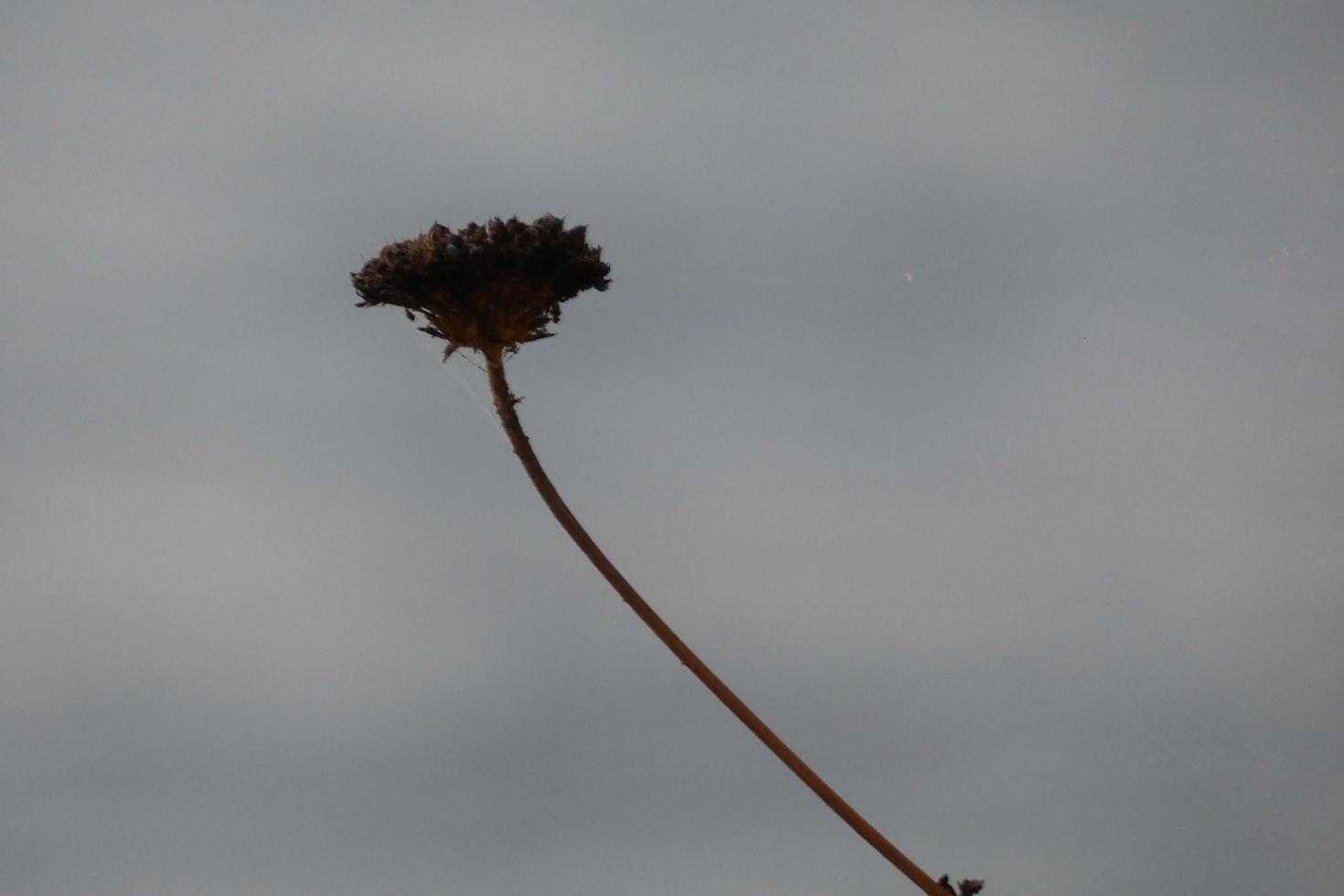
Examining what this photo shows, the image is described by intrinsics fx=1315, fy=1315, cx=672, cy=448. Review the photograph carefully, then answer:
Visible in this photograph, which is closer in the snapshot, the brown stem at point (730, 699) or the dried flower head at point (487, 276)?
the brown stem at point (730, 699)

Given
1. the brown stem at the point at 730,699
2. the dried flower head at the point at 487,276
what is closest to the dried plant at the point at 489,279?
the dried flower head at the point at 487,276

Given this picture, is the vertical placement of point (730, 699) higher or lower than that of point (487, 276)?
lower

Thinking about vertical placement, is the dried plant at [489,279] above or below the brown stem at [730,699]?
above

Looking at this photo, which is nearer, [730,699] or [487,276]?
[730,699]

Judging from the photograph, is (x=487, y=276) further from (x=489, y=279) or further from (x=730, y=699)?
(x=730, y=699)

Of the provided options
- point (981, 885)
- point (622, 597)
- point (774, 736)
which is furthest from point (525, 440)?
point (981, 885)

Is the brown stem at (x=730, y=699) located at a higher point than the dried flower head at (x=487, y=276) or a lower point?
lower

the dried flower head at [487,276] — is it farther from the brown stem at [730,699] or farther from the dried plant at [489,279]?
the brown stem at [730,699]

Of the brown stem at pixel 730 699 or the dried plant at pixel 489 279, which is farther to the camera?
the dried plant at pixel 489 279

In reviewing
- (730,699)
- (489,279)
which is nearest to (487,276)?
(489,279)
